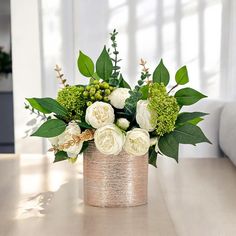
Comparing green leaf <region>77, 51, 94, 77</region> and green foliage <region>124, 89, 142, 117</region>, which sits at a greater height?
green leaf <region>77, 51, 94, 77</region>

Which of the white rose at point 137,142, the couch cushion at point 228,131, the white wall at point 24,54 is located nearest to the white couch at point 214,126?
the couch cushion at point 228,131

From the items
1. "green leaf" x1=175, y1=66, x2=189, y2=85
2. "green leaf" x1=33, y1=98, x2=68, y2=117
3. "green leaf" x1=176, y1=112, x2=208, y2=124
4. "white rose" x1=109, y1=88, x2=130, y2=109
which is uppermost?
"green leaf" x1=175, y1=66, x2=189, y2=85

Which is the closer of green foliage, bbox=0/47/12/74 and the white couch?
the white couch

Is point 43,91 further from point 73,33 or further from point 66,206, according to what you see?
point 66,206

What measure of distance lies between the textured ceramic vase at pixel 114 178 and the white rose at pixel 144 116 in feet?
0.33

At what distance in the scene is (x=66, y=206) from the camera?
4.35 feet

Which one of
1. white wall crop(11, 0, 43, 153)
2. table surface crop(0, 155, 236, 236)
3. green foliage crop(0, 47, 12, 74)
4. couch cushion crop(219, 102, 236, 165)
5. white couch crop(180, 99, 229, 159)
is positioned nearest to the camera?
table surface crop(0, 155, 236, 236)

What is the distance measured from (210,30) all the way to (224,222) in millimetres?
1731

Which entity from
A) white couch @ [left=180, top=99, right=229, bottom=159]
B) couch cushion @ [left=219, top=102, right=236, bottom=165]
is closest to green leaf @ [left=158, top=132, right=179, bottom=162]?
couch cushion @ [left=219, top=102, right=236, bottom=165]

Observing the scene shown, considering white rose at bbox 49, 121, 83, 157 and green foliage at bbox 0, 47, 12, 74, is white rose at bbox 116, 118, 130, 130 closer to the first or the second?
white rose at bbox 49, 121, 83, 157

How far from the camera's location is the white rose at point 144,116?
1198 mm

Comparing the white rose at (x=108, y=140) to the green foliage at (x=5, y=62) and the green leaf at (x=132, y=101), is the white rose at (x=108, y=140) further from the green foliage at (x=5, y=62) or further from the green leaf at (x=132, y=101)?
the green foliage at (x=5, y=62)

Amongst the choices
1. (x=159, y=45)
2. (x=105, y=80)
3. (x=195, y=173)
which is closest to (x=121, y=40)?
(x=159, y=45)

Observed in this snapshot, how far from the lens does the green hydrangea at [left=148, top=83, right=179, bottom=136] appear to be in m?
1.19
